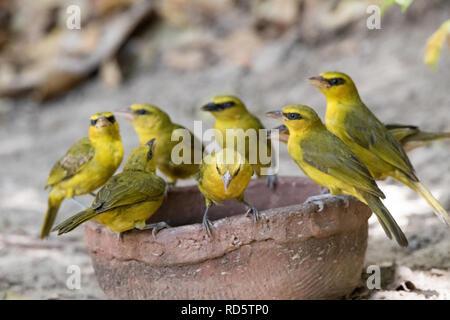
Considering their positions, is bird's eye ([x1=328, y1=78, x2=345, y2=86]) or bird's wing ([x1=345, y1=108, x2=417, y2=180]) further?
bird's eye ([x1=328, y1=78, x2=345, y2=86])

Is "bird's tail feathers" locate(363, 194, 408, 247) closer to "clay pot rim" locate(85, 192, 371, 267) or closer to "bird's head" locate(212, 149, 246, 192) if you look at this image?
"clay pot rim" locate(85, 192, 371, 267)

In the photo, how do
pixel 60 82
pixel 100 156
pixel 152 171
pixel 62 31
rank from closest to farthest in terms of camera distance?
pixel 152 171 → pixel 100 156 → pixel 60 82 → pixel 62 31

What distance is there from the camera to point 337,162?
3365mm

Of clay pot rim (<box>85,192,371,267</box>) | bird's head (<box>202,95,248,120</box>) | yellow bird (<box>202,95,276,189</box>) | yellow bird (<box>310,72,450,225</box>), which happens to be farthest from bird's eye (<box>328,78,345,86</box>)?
clay pot rim (<box>85,192,371,267</box>)

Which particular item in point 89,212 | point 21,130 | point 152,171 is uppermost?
point 21,130

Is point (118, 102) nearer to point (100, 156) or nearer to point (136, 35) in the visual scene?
point (136, 35)

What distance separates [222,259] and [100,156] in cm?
131

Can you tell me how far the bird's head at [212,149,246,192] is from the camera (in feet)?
10.7

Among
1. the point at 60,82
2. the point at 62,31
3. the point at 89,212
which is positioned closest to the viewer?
the point at 89,212

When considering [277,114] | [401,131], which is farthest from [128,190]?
[401,131]

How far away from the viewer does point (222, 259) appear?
326 centimetres

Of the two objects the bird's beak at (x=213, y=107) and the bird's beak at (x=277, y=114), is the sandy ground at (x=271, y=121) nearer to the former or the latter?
the bird's beak at (x=277, y=114)

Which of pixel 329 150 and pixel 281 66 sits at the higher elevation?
pixel 281 66

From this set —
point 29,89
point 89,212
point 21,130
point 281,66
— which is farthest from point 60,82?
point 89,212
